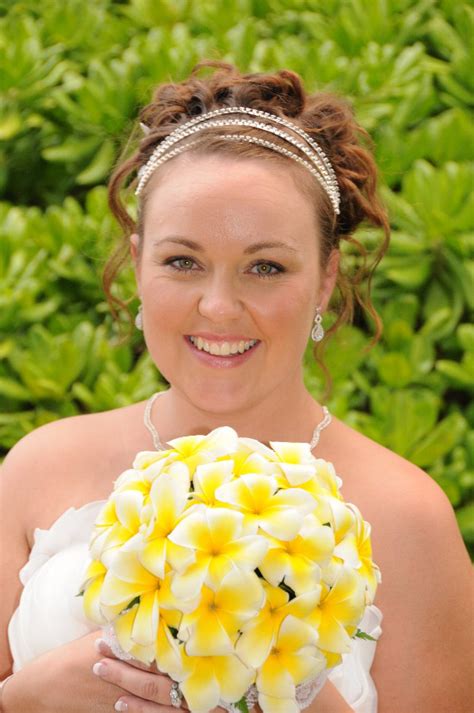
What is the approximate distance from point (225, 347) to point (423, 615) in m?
0.68

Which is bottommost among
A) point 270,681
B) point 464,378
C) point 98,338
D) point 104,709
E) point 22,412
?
point 22,412

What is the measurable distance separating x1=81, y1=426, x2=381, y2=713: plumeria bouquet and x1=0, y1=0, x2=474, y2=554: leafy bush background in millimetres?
1568

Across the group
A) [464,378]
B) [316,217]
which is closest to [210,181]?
[316,217]

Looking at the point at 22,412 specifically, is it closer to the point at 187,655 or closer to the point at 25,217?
the point at 25,217

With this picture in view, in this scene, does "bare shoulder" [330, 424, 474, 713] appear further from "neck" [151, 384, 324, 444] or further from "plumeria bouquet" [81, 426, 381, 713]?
"plumeria bouquet" [81, 426, 381, 713]

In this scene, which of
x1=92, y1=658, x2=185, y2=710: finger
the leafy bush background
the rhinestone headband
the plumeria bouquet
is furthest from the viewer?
the leafy bush background

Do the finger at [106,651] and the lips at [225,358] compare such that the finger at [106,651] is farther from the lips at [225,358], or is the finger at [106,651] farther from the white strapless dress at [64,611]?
the lips at [225,358]

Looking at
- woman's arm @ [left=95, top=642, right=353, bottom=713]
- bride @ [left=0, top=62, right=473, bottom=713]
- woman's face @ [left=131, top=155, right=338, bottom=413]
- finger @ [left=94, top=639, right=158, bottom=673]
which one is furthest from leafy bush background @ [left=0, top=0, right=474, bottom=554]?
finger @ [left=94, top=639, right=158, bottom=673]

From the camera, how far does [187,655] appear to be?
4.88 feet

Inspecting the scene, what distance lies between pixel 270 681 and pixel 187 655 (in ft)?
0.40

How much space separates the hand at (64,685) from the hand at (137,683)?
0.17ft

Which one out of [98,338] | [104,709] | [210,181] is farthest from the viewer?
[98,338]

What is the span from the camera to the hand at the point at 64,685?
181cm

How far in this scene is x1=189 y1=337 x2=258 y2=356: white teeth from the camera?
2.13 metres
